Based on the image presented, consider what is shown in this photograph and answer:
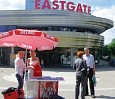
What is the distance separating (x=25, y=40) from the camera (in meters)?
10.5

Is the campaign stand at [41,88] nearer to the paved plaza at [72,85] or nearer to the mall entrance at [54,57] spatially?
the paved plaza at [72,85]

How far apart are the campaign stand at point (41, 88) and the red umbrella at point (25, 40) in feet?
3.83

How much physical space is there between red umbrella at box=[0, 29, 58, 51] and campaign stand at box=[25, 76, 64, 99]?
1169 mm

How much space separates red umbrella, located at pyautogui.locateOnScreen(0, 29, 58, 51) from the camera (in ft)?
33.8

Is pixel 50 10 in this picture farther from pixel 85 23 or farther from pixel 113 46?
pixel 113 46

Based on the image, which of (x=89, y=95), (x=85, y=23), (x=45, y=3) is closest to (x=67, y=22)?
(x=85, y=23)

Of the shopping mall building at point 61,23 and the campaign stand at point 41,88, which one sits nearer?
the campaign stand at point 41,88

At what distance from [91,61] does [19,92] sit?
131 inches

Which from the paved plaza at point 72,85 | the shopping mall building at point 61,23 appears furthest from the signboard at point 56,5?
the paved plaza at point 72,85

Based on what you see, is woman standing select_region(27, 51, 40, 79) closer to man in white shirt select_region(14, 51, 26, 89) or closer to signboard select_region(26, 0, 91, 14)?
man in white shirt select_region(14, 51, 26, 89)

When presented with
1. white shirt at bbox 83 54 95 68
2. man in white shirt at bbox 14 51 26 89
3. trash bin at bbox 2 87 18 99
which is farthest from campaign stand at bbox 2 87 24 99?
white shirt at bbox 83 54 95 68

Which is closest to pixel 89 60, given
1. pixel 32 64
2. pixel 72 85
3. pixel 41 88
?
pixel 32 64

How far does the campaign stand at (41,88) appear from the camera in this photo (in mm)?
11094

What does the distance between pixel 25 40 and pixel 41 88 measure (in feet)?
5.96
